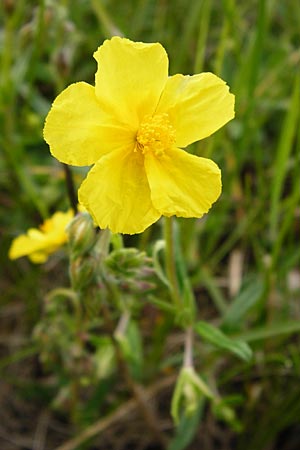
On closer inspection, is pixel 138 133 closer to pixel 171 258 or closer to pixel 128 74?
pixel 128 74

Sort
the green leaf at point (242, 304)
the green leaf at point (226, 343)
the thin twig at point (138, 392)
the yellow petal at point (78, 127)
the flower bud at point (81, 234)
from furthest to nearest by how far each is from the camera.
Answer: the green leaf at point (242, 304) < the thin twig at point (138, 392) < the green leaf at point (226, 343) < the flower bud at point (81, 234) < the yellow petal at point (78, 127)

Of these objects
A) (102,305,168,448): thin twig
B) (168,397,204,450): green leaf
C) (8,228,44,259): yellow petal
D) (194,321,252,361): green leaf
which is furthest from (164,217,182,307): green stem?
(168,397,204,450): green leaf

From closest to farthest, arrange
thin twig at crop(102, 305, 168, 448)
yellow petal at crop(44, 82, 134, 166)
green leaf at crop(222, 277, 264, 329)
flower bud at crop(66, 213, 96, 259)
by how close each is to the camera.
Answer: yellow petal at crop(44, 82, 134, 166) → flower bud at crop(66, 213, 96, 259) → thin twig at crop(102, 305, 168, 448) → green leaf at crop(222, 277, 264, 329)

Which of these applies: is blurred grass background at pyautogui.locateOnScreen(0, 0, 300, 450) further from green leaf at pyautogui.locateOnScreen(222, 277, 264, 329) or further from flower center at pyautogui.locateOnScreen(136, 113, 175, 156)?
flower center at pyautogui.locateOnScreen(136, 113, 175, 156)

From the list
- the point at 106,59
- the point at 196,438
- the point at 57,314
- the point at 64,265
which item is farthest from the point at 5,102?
the point at 196,438

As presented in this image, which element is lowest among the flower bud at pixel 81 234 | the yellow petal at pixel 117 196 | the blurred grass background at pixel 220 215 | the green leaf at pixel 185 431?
the green leaf at pixel 185 431

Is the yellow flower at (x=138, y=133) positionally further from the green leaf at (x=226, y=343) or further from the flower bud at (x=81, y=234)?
the green leaf at (x=226, y=343)

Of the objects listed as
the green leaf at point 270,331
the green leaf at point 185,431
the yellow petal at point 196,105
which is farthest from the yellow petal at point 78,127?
the green leaf at point 185,431
